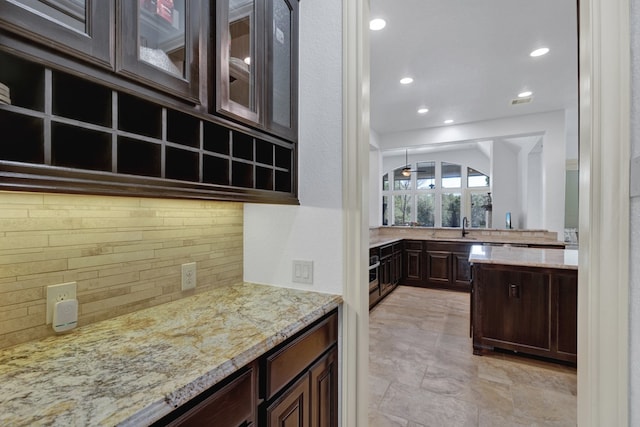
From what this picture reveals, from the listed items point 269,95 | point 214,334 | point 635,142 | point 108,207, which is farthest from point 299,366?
point 635,142

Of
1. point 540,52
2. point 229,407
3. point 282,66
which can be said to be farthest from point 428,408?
point 540,52

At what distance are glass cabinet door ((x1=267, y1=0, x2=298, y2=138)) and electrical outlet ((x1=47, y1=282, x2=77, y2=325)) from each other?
0.91 m

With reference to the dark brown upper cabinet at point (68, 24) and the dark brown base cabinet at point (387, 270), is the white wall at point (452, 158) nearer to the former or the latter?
the dark brown base cabinet at point (387, 270)

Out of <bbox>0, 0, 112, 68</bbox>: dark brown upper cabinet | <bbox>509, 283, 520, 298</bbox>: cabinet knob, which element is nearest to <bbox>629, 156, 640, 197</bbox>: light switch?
<bbox>0, 0, 112, 68</bbox>: dark brown upper cabinet

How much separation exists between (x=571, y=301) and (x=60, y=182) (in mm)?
3279

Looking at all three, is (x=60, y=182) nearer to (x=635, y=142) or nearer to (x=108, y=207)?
(x=108, y=207)

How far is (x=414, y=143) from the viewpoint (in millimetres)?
5871

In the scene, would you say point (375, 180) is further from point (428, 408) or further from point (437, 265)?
point (428, 408)

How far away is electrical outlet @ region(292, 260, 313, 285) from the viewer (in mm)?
1475

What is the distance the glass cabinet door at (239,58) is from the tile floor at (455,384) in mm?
1944

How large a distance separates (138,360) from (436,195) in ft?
28.6

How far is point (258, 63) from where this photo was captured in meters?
1.26

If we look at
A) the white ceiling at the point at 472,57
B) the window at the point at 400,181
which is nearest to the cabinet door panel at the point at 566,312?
the white ceiling at the point at 472,57

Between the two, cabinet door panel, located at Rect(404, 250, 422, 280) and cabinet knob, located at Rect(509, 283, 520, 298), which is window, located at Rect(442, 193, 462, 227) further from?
cabinet knob, located at Rect(509, 283, 520, 298)
